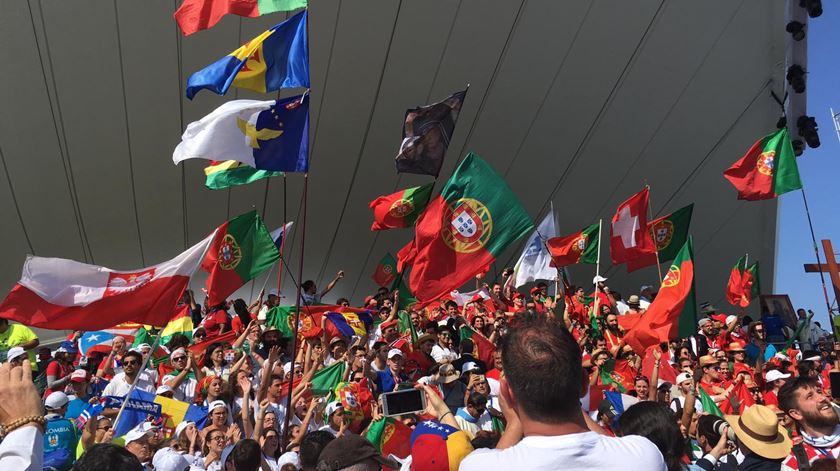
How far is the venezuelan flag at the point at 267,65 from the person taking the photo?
5.91m

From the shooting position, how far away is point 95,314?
17.1 ft

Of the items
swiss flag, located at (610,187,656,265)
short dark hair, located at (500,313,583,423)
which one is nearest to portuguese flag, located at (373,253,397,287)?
swiss flag, located at (610,187,656,265)

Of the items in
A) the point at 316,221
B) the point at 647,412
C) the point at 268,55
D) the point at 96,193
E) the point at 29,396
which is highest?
the point at 268,55

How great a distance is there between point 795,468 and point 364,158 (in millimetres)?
12428

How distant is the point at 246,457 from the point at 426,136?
17.7 feet

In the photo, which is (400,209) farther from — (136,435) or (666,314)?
(136,435)

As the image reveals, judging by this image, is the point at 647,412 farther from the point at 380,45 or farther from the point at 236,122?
the point at 380,45

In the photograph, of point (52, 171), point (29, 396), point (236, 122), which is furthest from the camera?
point (52, 171)

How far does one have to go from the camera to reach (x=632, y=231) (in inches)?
384

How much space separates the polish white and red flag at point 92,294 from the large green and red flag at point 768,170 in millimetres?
7484

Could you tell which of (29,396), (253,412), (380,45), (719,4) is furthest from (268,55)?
Answer: (719,4)

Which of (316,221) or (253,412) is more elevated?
(253,412)

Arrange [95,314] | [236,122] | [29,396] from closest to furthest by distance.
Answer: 1. [29,396]
2. [95,314]
3. [236,122]

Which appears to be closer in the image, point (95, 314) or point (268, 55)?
point (95, 314)
